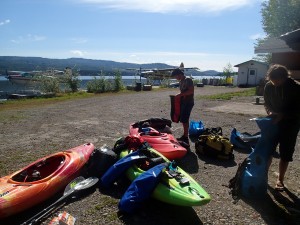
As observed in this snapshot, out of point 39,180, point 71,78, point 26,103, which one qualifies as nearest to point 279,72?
point 39,180

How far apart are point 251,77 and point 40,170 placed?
35928 mm

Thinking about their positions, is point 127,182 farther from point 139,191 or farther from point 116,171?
point 139,191

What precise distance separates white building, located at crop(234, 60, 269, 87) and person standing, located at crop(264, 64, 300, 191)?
33.3 meters

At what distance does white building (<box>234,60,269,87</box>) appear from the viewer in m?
36.2

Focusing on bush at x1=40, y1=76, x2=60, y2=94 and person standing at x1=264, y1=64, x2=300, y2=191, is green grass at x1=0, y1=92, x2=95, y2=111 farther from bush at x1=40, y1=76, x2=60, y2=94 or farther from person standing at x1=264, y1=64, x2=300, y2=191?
person standing at x1=264, y1=64, x2=300, y2=191

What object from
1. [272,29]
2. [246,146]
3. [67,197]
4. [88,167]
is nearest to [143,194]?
[67,197]

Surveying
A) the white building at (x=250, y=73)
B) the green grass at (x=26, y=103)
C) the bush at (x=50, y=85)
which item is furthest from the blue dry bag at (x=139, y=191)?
the white building at (x=250, y=73)

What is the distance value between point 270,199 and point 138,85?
76.5 feet

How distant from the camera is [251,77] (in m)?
37.0

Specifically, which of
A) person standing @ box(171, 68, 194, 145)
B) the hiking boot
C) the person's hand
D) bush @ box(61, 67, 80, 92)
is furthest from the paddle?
bush @ box(61, 67, 80, 92)

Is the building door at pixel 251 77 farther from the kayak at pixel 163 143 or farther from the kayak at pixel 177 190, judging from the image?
the kayak at pixel 177 190

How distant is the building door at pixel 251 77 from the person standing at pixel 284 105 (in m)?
34.7

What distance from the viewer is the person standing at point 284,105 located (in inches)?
165

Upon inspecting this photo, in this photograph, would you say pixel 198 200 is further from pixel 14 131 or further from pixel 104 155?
pixel 14 131
